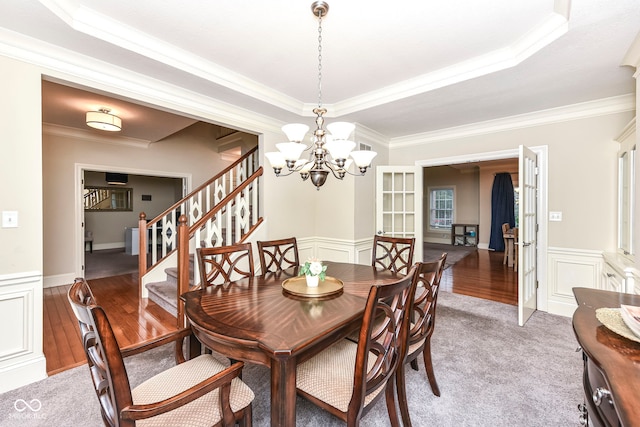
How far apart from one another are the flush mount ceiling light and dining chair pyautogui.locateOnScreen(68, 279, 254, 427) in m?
3.36

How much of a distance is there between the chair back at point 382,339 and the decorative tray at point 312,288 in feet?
1.48

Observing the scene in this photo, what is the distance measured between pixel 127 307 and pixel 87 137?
321 centimetres

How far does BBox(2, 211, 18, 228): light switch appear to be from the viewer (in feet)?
6.35

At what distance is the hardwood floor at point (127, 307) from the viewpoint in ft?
8.26

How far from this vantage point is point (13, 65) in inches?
76.6

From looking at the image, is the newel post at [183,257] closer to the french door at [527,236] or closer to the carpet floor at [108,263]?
the french door at [527,236]

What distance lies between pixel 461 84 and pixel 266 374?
302cm

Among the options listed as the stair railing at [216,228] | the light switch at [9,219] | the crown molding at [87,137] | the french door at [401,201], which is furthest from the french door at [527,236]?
the crown molding at [87,137]

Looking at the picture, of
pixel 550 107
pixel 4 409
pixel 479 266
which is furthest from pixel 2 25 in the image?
pixel 479 266

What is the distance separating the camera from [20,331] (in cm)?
199

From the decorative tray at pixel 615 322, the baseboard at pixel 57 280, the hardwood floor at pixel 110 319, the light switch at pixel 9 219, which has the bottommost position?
the hardwood floor at pixel 110 319

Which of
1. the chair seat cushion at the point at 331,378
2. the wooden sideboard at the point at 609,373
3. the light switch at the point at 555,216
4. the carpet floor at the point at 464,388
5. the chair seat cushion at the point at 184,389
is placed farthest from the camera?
the light switch at the point at 555,216

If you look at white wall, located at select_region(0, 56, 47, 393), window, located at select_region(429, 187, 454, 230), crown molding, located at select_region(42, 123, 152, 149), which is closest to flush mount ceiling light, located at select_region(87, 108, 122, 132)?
crown molding, located at select_region(42, 123, 152, 149)

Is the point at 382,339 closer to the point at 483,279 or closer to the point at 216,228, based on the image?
the point at 216,228
